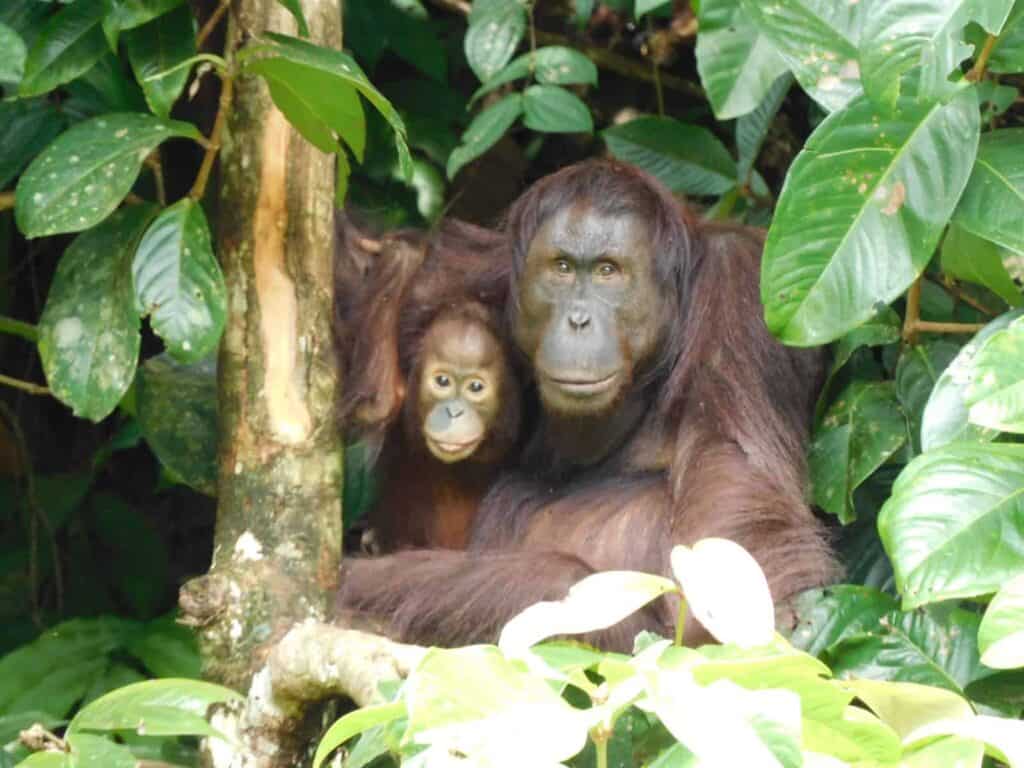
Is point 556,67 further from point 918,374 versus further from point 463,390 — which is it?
point 918,374

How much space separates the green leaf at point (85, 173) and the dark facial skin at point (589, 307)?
0.89 m

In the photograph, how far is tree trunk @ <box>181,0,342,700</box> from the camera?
320cm

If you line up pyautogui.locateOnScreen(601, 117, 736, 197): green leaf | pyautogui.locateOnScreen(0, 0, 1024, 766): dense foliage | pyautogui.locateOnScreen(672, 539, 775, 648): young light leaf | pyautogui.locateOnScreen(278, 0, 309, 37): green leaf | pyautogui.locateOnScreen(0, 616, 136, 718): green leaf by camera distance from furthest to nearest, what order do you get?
pyautogui.locateOnScreen(601, 117, 736, 197): green leaf, pyautogui.locateOnScreen(0, 616, 136, 718): green leaf, pyautogui.locateOnScreen(278, 0, 309, 37): green leaf, pyautogui.locateOnScreen(672, 539, 775, 648): young light leaf, pyautogui.locateOnScreen(0, 0, 1024, 766): dense foliage

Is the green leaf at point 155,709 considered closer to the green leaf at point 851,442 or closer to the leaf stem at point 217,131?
the leaf stem at point 217,131

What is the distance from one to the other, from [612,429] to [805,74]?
108 cm

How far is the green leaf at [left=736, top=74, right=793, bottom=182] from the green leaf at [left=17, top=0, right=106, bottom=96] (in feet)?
6.30

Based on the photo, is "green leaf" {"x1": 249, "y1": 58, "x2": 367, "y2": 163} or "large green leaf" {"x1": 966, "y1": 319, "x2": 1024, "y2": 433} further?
"green leaf" {"x1": 249, "y1": 58, "x2": 367, "y2": 163}

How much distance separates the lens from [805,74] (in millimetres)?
3049

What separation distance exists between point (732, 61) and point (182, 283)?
1.39 m

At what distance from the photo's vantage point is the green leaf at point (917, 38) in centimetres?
246

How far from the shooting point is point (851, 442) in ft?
11.2

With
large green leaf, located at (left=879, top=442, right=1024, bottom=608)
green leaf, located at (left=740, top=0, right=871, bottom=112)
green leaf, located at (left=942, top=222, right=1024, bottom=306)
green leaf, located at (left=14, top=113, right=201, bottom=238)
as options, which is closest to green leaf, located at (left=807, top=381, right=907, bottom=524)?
green leaf, located at (left=942, top=222, right=1024, bottom=306)

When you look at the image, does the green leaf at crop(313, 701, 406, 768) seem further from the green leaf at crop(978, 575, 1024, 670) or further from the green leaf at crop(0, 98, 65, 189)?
the green leaf at crop(0, 98, 65, 189)

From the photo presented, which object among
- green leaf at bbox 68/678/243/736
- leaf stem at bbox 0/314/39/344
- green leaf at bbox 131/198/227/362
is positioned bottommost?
green leaf at bbox 68/678/243/736
